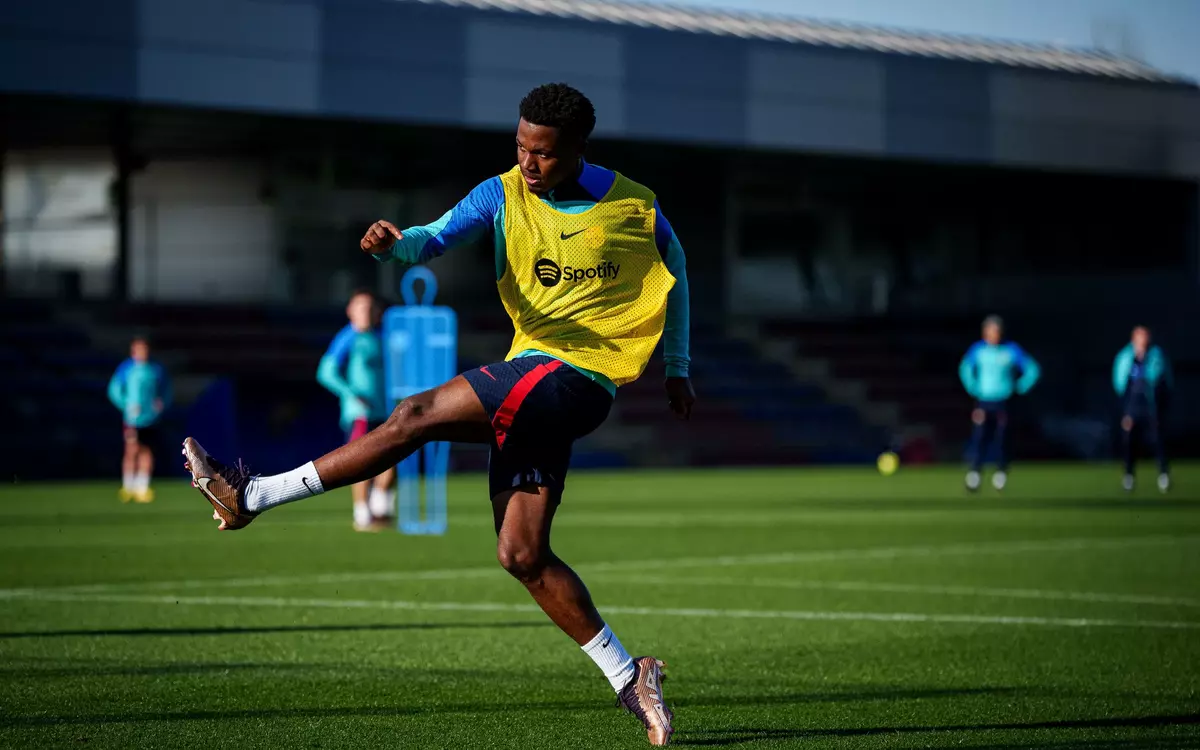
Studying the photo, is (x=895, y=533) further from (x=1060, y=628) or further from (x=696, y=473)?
(x=696, y=473)

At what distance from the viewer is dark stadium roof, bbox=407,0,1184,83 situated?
38094 mm

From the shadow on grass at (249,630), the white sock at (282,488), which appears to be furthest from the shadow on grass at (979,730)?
the shadow on grass at (249,630)

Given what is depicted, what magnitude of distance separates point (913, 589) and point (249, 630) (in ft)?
14.8

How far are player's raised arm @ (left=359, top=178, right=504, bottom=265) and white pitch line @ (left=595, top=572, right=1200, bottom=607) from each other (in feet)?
19.9

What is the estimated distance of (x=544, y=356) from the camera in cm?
567

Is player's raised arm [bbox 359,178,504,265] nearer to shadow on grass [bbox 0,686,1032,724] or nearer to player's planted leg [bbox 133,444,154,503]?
shadow on grass [bbox 0,686,1032,724]

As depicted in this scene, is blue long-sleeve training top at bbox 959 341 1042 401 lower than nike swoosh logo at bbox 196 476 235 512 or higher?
lower

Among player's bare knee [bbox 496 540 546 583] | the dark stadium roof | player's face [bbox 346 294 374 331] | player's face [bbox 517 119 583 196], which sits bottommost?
player's bare knee [bbox 496 540 546 583]

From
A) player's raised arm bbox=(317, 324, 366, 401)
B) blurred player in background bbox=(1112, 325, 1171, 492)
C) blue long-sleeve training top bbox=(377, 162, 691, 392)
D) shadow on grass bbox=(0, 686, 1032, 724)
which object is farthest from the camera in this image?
blurred player in background bbox=(1112, 325, 1171, 492)

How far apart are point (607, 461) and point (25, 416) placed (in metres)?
11.1

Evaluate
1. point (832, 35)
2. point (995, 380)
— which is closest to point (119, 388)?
point (995, 380)

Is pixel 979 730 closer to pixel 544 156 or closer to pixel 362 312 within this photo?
pixel 544 156

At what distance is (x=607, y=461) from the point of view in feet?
112

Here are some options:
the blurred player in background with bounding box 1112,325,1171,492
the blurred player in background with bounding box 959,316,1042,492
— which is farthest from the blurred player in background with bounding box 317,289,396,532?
the blurred player in background with bounding box 1112,325,1171,492
